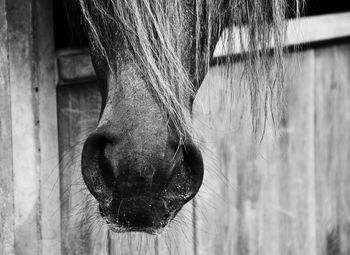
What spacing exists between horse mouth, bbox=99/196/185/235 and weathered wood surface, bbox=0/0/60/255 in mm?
310

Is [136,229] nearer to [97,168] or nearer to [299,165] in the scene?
→ [97,168]

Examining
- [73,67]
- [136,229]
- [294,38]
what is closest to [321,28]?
[294,38]

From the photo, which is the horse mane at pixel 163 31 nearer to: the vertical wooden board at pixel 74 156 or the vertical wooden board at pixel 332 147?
the vertical wooden board at pixel 74 156

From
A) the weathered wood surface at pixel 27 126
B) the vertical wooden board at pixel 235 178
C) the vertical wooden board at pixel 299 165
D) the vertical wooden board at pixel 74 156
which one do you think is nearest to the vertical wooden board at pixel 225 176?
the vertical wooden board at pixel 235 178

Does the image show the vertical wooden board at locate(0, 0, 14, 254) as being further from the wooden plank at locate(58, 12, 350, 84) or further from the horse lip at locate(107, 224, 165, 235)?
the horse lip at locate(107, 224, 165, 235)

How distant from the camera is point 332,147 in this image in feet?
6.73

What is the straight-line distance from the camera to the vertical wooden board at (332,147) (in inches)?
78.9

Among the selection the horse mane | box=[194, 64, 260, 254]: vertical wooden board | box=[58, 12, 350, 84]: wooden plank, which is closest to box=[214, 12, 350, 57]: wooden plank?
box=[58, 12, 350, 84]: wooden plank

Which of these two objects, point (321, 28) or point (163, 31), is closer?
point (163, 31)

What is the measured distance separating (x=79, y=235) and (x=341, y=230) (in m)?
1.02

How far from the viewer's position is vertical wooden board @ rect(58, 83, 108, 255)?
1371 millimetres

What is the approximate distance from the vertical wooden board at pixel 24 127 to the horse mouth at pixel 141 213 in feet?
1.02

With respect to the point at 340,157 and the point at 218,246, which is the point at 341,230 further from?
the point at 218,246

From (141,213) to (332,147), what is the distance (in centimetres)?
119
